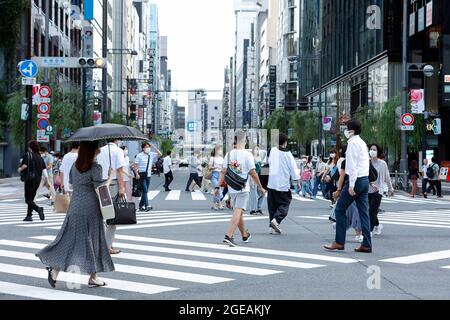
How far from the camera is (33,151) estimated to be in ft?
54.7

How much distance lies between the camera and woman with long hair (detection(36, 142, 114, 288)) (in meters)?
7.94

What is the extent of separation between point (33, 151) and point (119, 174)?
22.2 ft

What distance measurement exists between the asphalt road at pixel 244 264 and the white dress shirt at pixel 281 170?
3.05 feet

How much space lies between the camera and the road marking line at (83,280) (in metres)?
8.01

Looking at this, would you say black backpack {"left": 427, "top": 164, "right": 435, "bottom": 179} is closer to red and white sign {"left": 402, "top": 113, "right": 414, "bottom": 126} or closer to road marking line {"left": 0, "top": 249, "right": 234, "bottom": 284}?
red and white sign {"left": 402, "top": 113, "right": 414, "bottom": 126}

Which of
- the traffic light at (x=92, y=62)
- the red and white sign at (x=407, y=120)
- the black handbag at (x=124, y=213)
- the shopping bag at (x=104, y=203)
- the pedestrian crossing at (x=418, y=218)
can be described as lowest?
the pedestrian crossing at (x=418, y=218)

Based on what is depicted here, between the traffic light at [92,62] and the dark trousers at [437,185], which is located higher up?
the traffic light at [92,62]

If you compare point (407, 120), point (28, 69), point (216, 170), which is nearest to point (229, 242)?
point (216, 170)

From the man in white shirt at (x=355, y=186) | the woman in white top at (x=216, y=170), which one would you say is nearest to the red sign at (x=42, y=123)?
the woman in white top at (x=216, y=170)

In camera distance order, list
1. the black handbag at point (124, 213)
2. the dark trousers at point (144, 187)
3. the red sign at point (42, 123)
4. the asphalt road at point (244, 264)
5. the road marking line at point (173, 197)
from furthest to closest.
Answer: the red sign at point (42, 123) < the road marking line at point (173, 197) < the dark trousers at point (144, 187) < the black handbag at point (124, 213) < the asphalt road at point (244, 264)

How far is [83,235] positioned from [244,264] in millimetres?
2777

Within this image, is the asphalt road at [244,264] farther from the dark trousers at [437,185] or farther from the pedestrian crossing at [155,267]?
the dark trousers at [437,185]

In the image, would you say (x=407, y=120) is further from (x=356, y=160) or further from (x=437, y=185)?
(x=356, y=160)
